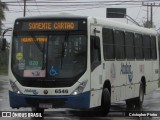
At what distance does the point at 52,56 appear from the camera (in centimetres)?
1404

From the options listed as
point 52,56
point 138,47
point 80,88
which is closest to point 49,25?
point 52,56

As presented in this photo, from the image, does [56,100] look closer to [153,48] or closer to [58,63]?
[58,63]

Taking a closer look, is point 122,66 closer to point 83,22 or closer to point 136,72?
point 136,72

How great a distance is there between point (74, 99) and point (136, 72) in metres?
5.93

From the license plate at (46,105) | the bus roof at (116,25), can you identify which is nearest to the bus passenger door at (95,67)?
the bus roof at (116,25)

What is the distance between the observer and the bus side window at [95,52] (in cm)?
1438

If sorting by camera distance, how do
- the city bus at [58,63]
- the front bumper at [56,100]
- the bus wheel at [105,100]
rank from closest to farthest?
1. the front bumper at [56,100]
2. the city bus at [58,63]
3. the bus wheel at [105,100]

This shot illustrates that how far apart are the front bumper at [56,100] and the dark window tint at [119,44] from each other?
3348 mm

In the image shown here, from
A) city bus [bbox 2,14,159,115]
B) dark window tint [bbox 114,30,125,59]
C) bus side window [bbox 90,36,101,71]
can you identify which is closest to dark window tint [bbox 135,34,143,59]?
dark window tint [bbox 114,30,125,59]

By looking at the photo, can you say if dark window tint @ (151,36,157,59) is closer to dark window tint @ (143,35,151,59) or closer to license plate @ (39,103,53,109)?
dark window tint @ (143,35,151,59)

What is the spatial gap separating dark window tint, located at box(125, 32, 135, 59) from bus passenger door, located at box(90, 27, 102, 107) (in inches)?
123

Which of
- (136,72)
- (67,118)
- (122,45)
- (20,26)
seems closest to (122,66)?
(122,45)

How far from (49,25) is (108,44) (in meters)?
2.38

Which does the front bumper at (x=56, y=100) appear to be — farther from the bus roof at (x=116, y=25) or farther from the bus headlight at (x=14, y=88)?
the bus roof at (x=116, y=25)
